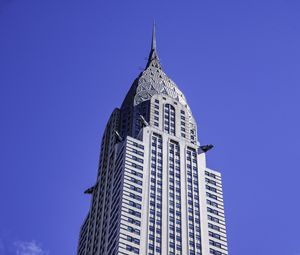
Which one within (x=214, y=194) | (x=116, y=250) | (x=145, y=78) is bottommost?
(x=116, y=250)

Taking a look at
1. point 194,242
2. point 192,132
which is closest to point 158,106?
point 192,132

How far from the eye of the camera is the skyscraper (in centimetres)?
14050

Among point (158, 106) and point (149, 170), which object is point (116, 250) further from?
point (158, 106)

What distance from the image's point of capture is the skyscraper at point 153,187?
14050 centimetres

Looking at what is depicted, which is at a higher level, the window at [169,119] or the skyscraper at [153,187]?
the window at [169,119]

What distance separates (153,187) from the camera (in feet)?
495

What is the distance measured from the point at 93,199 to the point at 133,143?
18102 mm

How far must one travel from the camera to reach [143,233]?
139 m

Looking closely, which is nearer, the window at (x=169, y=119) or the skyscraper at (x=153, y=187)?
the skyscraper at (x=153, y=187)

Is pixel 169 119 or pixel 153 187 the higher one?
pixel 169 119

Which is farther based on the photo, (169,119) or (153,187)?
(169,119)

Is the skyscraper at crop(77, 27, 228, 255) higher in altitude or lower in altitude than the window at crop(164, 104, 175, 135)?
lower

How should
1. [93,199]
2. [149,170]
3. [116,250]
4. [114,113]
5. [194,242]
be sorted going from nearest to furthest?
1. [116,250]
2. [194,242]
3. [149,170]
4. [93,199]
5. [114,113]

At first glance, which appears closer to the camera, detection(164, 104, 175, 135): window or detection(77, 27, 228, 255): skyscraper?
detection(77, 27, 228, 255): skyscraper
